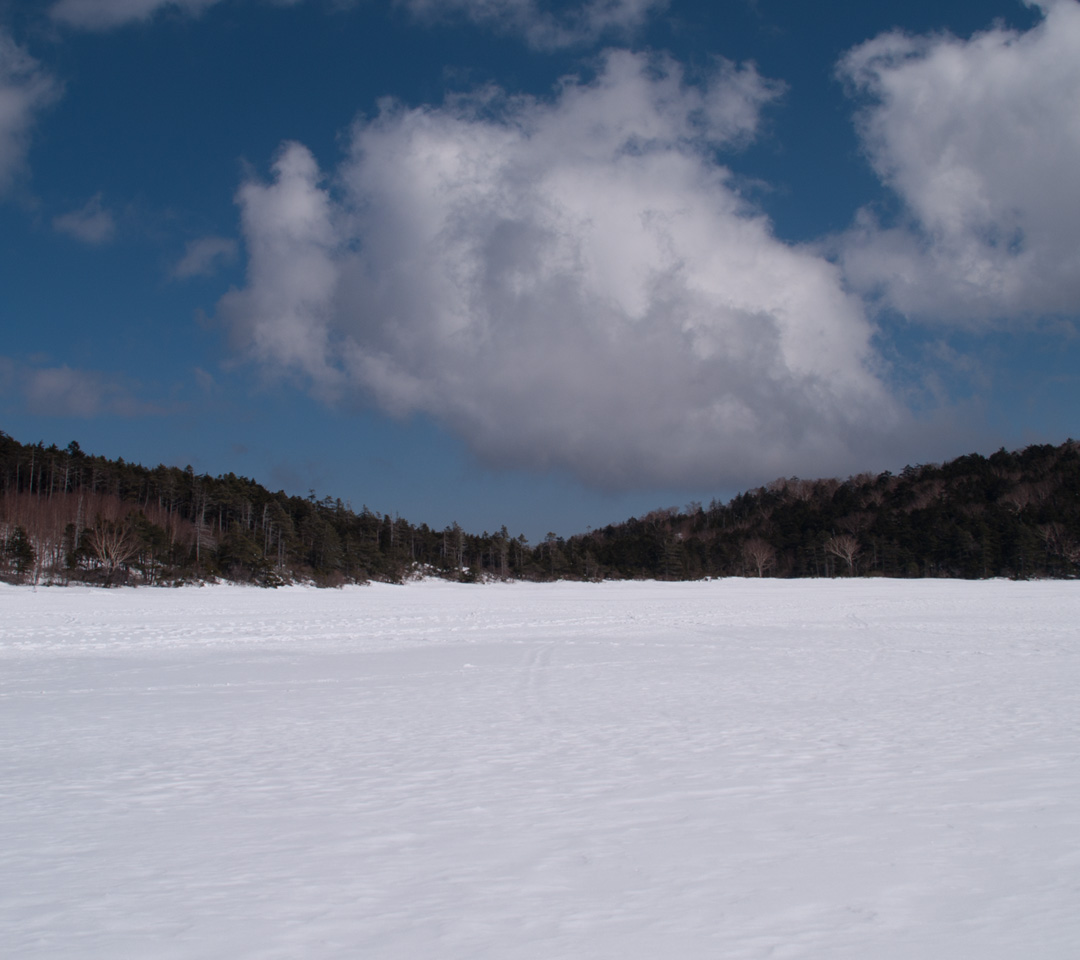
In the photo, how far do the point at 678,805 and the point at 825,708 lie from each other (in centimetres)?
520

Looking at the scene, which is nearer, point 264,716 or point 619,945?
point 619,945

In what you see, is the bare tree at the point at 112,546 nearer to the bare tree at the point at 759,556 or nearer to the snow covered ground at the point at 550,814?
the snow covered ground at the point at 550,814

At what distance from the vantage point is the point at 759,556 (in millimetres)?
118188

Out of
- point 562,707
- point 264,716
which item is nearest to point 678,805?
point 562,707

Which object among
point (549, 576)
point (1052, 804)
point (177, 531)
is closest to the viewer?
point (1052, 804)

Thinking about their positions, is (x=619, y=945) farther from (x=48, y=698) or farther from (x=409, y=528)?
(x=409, y=528)

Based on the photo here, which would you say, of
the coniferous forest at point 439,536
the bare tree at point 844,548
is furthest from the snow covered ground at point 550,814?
the bare tree at point 844,548

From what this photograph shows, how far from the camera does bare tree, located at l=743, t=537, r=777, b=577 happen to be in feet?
388

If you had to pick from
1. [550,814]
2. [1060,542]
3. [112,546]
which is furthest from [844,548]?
[550,814]

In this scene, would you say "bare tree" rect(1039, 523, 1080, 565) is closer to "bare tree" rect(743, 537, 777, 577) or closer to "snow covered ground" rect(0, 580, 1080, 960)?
"bare tree" rect(743, 537, 777, 577)

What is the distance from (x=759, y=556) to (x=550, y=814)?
11859 centimetres

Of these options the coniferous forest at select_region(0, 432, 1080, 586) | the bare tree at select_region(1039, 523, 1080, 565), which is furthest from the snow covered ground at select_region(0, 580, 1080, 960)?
the bare tree at select_region(1039, 523, 1080, 565)

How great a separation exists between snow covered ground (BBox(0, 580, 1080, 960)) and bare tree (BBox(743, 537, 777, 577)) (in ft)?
352

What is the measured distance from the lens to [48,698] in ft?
41.5
